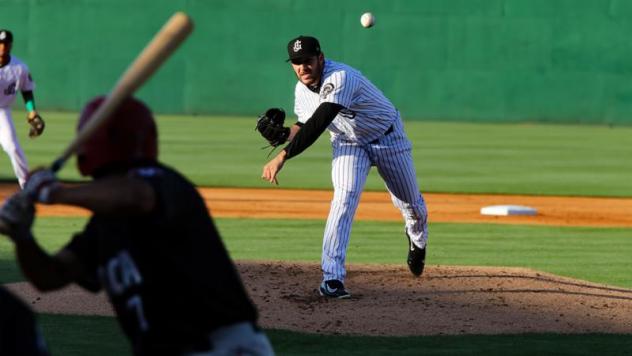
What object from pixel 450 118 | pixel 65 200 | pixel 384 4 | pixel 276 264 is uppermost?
pixel 65 200

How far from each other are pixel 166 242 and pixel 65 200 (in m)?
0.29

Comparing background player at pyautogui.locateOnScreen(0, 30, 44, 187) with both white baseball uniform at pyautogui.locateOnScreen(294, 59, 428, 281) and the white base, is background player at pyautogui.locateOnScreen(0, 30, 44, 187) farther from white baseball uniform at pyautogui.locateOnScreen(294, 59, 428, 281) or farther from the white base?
white baseball uniform at pyautogui.locateOnScreen(294, 59, 428, 281)

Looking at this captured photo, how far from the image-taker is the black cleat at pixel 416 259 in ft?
30.2

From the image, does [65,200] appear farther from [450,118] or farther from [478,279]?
[450,118]

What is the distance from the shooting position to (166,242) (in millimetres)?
3471

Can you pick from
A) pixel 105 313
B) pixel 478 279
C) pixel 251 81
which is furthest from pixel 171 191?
pixel 251 81

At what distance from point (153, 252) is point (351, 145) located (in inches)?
201

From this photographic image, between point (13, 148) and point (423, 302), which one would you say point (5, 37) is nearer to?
point (13, 148)

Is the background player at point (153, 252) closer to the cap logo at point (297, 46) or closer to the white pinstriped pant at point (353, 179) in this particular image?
the cap logo at point (297, 46)

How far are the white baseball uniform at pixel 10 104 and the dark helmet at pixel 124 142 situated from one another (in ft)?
32.1

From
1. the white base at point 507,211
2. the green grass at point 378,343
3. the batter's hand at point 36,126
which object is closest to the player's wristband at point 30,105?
the batter's hand at point 36,126

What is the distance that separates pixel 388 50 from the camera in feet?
100

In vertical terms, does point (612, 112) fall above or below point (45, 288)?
below

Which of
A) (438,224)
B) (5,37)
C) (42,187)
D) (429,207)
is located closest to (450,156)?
(429,207)
